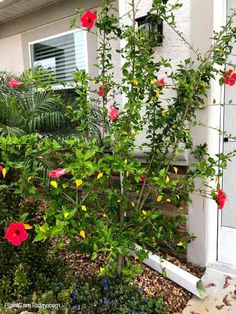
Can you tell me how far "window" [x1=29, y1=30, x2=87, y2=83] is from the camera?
489 cm

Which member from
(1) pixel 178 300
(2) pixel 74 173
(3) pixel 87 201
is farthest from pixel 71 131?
(1) pixel 178 300

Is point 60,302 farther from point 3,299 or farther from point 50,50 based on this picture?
point 50,50

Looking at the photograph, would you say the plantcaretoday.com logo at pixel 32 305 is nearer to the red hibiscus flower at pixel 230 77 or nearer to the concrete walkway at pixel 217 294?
the concrete walkway at pixel 217 294

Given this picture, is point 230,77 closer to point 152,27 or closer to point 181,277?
point 152,27

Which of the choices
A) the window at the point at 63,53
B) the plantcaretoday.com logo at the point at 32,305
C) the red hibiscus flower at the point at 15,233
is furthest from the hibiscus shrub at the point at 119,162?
the window at the point at 63,53

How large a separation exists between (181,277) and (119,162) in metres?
1.57

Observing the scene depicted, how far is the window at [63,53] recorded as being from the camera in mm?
4891

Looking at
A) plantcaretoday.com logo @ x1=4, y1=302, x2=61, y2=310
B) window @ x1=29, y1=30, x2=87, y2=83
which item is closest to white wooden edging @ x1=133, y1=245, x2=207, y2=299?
plantcaretoday.com logo @ x1=4, y1=302, x2=61, y2=310

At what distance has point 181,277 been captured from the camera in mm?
3018

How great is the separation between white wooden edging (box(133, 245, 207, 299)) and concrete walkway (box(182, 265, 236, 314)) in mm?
86

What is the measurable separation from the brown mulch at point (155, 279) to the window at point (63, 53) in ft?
9.66

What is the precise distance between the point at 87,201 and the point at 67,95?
68.8 inches

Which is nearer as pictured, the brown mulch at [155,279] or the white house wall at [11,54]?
the brown mulch at [155,279]

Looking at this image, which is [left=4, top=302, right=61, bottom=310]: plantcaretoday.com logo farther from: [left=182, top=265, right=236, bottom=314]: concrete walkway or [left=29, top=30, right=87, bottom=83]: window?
[left=29, top=30, right=87, bottom=83]: window
